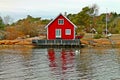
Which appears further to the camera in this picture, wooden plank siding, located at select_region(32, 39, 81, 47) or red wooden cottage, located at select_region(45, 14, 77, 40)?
red wooden cottage, located at select_region(45, 14, 77, 40)

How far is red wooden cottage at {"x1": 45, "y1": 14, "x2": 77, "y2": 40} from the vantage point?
248 feet

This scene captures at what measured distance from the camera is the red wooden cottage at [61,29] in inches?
2980

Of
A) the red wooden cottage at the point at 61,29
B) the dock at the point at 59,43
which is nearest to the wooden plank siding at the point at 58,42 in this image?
the dock at the point at 59,43

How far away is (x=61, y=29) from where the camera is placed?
2985 inches

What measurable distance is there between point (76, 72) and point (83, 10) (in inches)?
2661

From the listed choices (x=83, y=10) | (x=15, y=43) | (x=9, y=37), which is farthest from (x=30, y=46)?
(x=83, y=10)

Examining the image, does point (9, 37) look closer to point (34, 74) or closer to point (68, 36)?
point (68, 36)

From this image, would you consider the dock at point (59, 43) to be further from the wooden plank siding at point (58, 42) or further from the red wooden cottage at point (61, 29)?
the red wooden cottage at point (61, 29)

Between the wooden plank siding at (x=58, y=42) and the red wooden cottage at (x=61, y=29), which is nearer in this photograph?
the wooden plank siding at (x=58, y=42)

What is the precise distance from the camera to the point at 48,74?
28.4 meters

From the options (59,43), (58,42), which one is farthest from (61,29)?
(59,43)

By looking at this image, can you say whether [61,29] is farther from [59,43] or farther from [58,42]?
[59,43]

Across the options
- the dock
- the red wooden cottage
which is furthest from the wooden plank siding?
the red wooden cottage

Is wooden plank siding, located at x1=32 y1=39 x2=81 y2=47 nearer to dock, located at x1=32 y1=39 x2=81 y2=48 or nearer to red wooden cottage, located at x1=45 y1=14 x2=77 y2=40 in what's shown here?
dock, located at x1=32 y1=39 x2=81 y2=48
